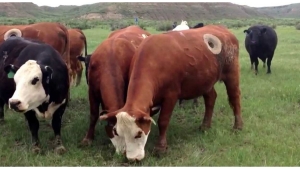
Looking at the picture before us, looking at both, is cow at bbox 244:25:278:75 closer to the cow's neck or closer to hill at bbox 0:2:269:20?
the cow's neck

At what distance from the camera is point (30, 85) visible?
17.2ft

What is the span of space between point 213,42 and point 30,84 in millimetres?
3223

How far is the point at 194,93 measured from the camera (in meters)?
6.27

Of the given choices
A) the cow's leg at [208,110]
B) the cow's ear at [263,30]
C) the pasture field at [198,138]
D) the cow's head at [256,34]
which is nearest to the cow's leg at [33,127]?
the pasture field at [198,138]

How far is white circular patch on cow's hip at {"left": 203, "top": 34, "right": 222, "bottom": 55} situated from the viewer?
668cm

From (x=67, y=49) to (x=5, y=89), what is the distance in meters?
3.23

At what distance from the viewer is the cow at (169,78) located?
16.2 ft

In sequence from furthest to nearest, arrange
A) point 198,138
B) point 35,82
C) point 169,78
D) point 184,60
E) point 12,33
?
1. point 12,33
2. point 198,138
3. point 184,60
4. point 169,78
5. point 35,82

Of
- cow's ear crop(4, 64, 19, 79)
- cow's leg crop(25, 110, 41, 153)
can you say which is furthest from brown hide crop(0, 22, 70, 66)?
cow's ear crop(4, 64, 19, 79)

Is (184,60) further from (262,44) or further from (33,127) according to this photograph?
(262,44)

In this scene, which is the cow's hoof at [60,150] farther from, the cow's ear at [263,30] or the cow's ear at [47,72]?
the cow's ear at [263,30]

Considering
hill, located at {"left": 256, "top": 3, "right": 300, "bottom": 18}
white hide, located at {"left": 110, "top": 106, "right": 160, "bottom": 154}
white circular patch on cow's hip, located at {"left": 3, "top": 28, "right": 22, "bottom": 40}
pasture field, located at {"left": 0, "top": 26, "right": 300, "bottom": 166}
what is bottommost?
hill, located at {"left": 256, "top": 3, "right": 300, "bottom": 18}

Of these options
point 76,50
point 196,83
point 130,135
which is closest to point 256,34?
point 76,50

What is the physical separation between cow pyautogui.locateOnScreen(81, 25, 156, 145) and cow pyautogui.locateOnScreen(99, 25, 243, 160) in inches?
9.9
